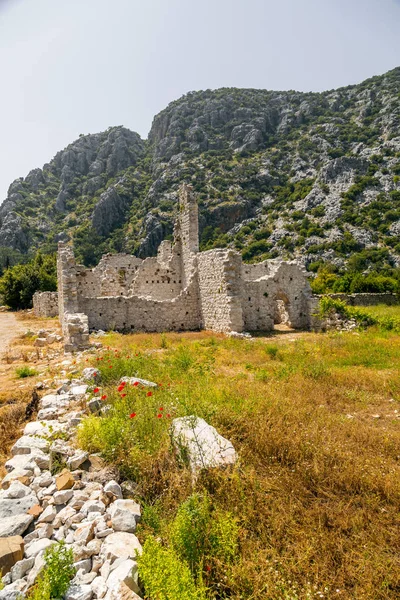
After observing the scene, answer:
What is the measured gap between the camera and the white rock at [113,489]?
10.6 feet

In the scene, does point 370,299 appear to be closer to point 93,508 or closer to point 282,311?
point 282,311

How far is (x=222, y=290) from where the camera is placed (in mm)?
13945

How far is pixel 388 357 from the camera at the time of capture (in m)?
9.00

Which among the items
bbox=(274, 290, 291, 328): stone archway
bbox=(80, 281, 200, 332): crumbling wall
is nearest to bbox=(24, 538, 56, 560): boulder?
bbox=(80, 281, 200, 332): crumbling wall

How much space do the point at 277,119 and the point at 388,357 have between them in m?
103

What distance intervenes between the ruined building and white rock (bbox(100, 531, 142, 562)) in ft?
31.4

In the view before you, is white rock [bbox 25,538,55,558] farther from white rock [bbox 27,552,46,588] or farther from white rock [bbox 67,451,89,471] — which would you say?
white rock [bbox 67,451,89,471]

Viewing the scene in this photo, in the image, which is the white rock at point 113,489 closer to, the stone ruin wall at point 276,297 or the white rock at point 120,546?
the white rock at point 120,546

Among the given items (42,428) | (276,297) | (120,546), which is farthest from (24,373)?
(276,297)

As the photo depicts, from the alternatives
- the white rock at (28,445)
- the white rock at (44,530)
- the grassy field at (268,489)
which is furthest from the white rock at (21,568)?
the white rock at (28,445)

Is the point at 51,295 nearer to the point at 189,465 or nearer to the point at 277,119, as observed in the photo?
the point at 189,465

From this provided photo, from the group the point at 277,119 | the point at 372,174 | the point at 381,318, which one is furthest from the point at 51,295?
the point at 277,119

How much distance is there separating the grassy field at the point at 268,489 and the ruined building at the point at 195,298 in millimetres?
7701

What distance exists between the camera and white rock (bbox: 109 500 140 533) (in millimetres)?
2842
